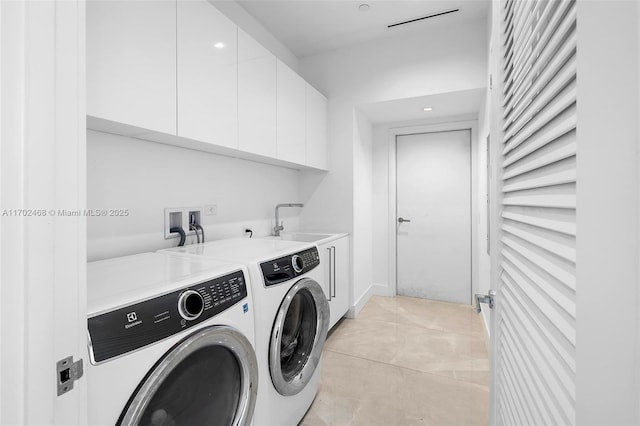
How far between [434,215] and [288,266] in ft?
8.48

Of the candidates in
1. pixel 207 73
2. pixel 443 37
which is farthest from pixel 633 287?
pixel 443 37

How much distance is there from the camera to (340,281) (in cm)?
270

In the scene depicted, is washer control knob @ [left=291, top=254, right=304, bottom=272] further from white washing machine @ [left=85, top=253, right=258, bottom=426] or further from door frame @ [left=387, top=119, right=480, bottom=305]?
door frame @ [left=387, top=119, right=480, bottom=305]

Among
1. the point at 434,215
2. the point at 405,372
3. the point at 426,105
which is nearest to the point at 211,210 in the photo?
the point at 405,372

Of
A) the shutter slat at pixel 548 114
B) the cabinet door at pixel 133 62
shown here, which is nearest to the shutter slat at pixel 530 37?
the shutter slat at pixel 548 114

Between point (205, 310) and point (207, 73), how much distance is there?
4.09 feet

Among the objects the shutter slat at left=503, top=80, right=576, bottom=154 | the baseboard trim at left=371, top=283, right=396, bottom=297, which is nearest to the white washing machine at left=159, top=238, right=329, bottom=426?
the shutter slat at left=503, top=80, right=576, bottom=154

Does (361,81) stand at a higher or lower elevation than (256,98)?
higher

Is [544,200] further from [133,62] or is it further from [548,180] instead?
[133,62]

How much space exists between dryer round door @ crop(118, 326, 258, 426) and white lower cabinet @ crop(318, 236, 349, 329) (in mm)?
1258

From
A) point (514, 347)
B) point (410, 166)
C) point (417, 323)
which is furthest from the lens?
point (410, 166)

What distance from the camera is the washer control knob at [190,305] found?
2.95 feet

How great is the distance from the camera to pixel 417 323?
9.36 ft

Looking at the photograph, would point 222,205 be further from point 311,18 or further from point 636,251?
point 636,251
